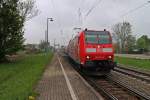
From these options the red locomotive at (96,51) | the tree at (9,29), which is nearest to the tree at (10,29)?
the tree at (9,29)

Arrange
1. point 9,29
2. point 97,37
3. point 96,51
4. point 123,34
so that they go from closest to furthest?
point 96,51, point 97,37, point 9,29, point 123,34

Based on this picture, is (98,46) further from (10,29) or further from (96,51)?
(10,29)

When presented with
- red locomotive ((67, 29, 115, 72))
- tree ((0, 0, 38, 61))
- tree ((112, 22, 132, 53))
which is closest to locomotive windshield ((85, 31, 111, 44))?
red locomotive ((67, 29, 115, 72))

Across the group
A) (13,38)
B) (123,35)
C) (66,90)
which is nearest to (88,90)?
(66,90)

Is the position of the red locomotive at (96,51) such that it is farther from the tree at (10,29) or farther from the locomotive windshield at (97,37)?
the tree at (10,29)

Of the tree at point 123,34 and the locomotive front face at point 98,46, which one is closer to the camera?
the locomotive front face at point 98,46

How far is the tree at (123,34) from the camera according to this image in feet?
370

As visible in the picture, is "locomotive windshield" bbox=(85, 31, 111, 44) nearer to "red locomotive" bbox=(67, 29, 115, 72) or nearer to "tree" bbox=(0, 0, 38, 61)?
"red locomotive" bbox=(67, 29, 115, 72)

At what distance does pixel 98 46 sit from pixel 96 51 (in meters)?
0.46

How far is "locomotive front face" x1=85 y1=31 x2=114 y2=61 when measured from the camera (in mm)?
22453

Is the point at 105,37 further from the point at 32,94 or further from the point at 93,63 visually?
the point at 32,94

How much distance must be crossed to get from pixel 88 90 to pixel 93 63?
693 cm

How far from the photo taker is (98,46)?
75.3 ft

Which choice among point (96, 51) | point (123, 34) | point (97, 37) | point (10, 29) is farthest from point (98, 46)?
point (123, 34)
